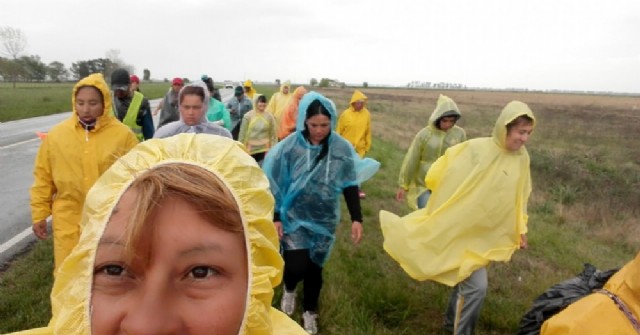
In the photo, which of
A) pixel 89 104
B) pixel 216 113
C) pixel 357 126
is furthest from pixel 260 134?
pixel 89 104

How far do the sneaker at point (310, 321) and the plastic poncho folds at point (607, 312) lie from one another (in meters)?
2.04

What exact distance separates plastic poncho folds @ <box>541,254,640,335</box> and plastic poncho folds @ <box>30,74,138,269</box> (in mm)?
2950

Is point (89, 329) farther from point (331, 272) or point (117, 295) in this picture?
point (331, 272)

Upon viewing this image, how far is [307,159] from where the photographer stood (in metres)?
3.68

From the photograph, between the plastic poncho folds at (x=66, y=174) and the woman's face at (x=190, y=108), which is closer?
the plastic poncho folds at (x=66, y=174)

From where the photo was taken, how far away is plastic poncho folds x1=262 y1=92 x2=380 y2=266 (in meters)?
3.69

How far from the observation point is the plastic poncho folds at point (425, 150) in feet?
16.9

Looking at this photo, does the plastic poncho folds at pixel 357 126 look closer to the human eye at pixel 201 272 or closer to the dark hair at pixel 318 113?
the dark hair at pixel 318 113

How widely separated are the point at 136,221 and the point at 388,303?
3.47 m

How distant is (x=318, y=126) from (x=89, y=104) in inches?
68.2

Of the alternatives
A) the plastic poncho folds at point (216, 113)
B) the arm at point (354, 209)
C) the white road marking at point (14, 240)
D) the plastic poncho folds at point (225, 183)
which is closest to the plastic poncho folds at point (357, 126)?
the plastic poncho folds at point (216, 113)

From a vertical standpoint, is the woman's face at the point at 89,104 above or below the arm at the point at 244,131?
above

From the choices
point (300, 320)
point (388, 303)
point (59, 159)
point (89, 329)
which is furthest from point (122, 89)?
point (89, 329)

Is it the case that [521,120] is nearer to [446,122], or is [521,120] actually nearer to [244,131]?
[446,122]
